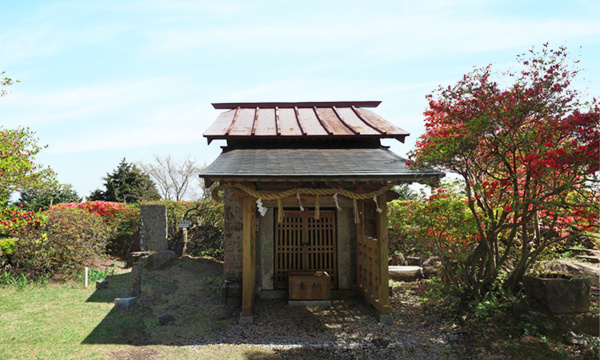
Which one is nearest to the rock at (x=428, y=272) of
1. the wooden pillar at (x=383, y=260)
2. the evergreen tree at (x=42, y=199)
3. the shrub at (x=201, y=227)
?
the wooden pillar at (x=383, y=260)

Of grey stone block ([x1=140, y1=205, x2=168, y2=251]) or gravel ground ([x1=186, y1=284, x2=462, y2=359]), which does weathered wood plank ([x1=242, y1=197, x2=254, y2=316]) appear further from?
grey stone block ([x1=140, y1=205, x2=168, y2=251])

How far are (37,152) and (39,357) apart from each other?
19.3 ft

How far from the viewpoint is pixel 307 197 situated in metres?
6.53

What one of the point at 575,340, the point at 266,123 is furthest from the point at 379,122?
the point at 575,340

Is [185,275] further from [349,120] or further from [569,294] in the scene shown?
[569,294]

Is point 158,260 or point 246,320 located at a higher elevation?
point 158,260

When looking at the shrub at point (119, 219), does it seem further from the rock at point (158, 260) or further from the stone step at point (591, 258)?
the stone step at point (591, 258)

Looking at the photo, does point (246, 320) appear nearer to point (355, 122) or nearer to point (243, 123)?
point (243, 123)

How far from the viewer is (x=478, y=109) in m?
5.86

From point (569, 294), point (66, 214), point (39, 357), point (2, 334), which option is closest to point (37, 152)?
point (66, 214)

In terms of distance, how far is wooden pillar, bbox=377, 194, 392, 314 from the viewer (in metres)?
6.34

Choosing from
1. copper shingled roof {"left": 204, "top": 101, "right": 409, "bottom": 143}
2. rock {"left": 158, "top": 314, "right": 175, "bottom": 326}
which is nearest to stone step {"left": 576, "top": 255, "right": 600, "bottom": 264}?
copper shingled roof {"left": 204, "top": 101, "right": 409, "bottom": 143}

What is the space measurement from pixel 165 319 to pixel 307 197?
3.55m

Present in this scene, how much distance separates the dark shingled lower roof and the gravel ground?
105 inches
